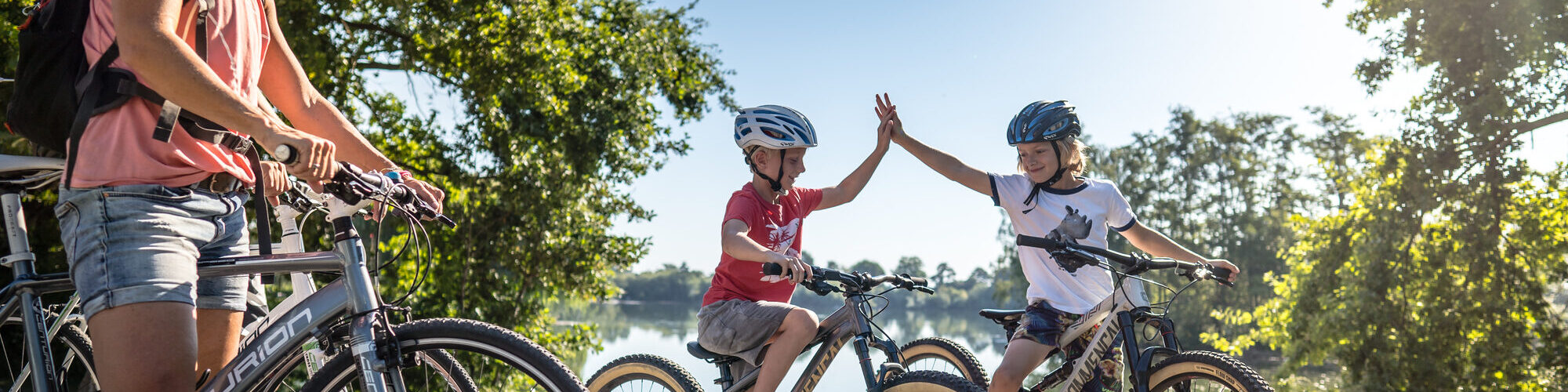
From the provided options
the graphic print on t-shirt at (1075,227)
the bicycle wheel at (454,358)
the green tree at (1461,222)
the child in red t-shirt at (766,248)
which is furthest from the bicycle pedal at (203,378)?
the green tree at (1461,222)

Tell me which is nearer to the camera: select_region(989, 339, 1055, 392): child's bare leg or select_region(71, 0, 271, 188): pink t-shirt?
select_region(71, 0, 271, 188): pink t-shirt

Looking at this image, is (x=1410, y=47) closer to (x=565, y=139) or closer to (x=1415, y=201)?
(x=1415, y=201)

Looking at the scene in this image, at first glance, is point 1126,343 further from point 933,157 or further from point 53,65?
point 53,65

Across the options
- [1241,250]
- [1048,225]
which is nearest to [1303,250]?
[1048,225]

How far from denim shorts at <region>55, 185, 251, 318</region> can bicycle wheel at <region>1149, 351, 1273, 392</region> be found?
2403 mm

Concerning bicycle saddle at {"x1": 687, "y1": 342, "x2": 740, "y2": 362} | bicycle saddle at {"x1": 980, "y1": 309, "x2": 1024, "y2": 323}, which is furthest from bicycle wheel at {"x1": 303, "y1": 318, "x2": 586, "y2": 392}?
bicycle saddle at {"x1": 980, "y1": 309, "x2": 1024, "y2": 323}

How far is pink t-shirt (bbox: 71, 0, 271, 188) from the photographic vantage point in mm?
1671

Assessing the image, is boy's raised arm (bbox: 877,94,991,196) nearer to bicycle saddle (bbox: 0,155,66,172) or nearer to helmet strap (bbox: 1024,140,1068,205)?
helmet strap (bbox: 1024,140,1068,205)

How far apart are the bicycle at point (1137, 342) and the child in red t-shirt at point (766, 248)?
0.80 m

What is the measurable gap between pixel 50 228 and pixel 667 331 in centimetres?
4418

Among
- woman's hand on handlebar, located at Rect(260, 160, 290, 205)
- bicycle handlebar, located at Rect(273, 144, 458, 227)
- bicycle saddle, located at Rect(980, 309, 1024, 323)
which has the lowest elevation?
bicycle handlebar, located at Rect(273, 144, 458, 227)

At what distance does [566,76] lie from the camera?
12539 mm

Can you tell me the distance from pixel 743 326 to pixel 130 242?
1862 millimetres

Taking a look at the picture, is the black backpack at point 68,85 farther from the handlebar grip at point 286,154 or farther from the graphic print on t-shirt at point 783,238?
the graphic print on t-shirt at point 783,238
